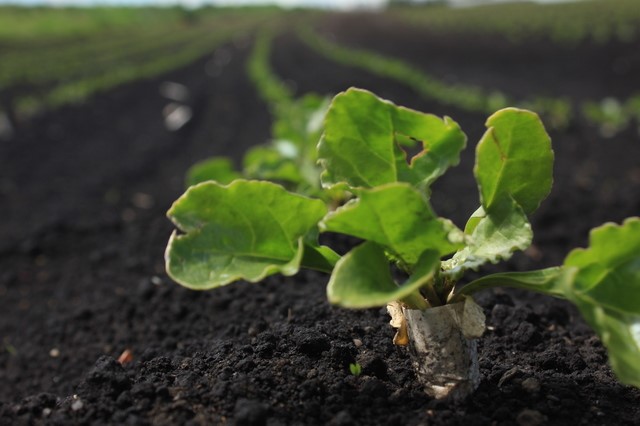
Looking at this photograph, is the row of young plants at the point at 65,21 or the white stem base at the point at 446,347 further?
the row of young plants at the point at 65,21

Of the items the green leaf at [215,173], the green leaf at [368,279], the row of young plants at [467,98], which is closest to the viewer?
the green leaf at [368,279]

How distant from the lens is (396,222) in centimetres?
150

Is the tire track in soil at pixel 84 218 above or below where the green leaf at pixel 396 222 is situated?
below

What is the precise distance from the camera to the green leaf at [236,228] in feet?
5.13

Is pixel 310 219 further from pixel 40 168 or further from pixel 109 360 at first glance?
pixel 40 168

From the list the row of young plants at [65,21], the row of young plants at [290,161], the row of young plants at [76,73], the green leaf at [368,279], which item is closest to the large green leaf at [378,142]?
the green leaf at [368,279]

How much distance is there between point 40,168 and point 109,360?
561 cm

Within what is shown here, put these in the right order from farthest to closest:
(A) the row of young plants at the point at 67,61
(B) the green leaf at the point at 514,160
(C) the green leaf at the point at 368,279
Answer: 1. (A) the row of young plants at the point at 67,61
2. (B) the green leaf at the point at 514,160
3. (C) the green leaf at the point at 368,279

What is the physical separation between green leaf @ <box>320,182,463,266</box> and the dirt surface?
0.40 metres

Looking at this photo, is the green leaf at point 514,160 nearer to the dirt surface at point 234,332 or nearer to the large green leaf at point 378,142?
the large green leaf at point 378,142

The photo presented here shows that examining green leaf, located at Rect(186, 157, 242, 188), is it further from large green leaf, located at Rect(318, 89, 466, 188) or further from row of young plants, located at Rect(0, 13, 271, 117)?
row of young plants, located at Rect(0, 13, 271, 117)

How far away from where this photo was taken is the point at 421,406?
1.67 metres

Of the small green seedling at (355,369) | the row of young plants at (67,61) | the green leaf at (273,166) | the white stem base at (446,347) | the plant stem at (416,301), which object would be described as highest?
the plant stem at (416,301)

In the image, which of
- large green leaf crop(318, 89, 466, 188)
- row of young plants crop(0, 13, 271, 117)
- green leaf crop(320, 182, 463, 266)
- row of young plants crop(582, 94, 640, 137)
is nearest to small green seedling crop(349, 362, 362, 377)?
green leaf crop(320, 182, 463, 266)
